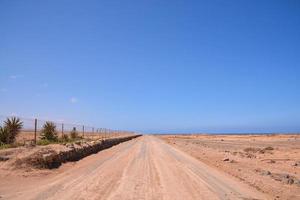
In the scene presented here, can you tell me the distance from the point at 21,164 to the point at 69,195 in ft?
21.6

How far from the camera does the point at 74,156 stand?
22609 mm

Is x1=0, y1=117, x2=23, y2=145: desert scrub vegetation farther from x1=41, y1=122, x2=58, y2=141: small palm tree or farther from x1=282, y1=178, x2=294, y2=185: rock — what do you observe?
x1=282, y1=178, x2=294, y2=185: rock

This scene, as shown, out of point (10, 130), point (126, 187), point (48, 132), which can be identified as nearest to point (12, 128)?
point (10, 130)

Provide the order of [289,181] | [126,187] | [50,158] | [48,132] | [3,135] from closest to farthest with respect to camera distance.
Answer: [126,187] → [289,181] → [50,158] → [3,135] → [48,132]

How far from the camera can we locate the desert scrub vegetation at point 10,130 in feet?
80.8

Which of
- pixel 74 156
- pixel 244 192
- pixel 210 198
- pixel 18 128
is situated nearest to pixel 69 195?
pixel 210 198

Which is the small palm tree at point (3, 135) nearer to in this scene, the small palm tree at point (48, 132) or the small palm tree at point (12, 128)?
the small palm tree at point (12, 128)

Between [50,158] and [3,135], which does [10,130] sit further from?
[50,158]

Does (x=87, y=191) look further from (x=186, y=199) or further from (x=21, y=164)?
(x=21, y=164)

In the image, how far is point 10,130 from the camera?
24969 mm

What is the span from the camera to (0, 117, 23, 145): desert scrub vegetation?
24.6 metres

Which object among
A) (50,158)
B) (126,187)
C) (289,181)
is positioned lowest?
(289,181)

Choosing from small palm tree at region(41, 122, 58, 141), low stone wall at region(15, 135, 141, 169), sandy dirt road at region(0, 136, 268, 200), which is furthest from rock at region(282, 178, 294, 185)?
small palm tree at region(41, 122, 58, 141)

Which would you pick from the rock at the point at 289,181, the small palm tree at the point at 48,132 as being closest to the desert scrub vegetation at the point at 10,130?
the small palm tree at the point at 48,132
